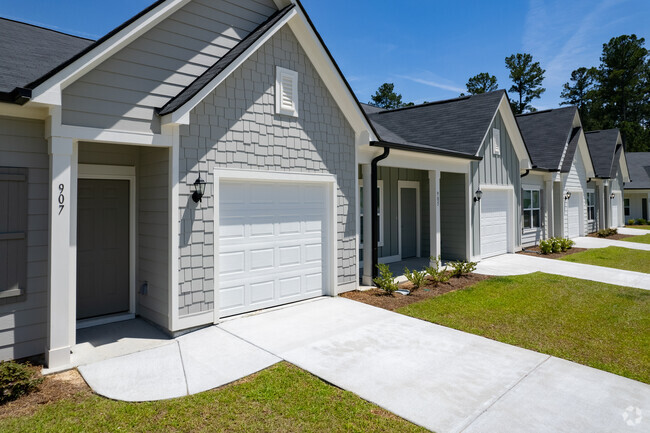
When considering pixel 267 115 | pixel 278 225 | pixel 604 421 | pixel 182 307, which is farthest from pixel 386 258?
pixel 604 421

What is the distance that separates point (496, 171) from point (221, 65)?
10540mm

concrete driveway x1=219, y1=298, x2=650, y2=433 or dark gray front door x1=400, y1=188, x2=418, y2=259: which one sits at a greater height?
dark gray front door x1=400, y1=188, x2=418, y2=259

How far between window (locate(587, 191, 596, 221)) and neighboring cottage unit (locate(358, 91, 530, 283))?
1121 cm

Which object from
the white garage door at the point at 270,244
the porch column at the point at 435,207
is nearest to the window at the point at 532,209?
the porch column at the point at 435,207

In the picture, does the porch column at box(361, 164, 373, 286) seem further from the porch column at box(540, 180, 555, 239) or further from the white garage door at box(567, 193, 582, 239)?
the white garage door at box(567, 193, 582, 239)

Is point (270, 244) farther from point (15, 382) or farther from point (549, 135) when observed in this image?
point (549, 135)

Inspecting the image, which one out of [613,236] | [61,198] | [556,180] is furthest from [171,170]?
[613,236]

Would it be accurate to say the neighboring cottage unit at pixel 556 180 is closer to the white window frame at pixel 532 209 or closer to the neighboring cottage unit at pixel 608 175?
the white window frame at pixel 532 209

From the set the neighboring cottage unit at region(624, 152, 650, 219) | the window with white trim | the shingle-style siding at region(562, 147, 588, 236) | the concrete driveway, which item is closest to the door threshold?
the concrete driveway

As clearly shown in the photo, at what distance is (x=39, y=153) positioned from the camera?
16.4ft

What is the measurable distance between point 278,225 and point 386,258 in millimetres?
5902

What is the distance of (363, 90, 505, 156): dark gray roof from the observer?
41.7 feet

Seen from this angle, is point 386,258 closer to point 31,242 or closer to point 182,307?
point 182,307

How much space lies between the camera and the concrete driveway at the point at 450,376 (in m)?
3.76
